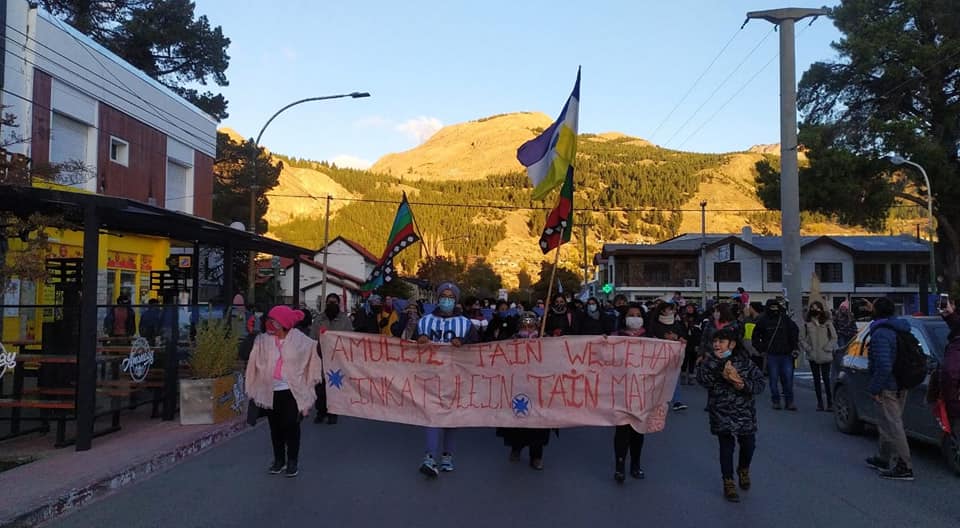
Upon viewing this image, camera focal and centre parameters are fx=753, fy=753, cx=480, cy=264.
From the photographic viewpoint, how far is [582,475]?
7.21 meters

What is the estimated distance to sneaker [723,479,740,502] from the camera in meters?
6.26

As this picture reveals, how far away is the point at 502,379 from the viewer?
301 inches

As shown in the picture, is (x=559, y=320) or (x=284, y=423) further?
(x=559, y=320)

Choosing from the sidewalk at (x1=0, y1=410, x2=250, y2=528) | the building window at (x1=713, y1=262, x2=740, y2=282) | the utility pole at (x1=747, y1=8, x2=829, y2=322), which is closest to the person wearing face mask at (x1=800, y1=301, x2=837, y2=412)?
the sidewalk at (x1=0, y1=410, x2=250, y2=528)

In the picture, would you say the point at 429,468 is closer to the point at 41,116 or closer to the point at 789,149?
the point at 41,116

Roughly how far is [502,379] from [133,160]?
60.2ft

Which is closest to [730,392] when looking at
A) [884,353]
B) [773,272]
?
[884,353]

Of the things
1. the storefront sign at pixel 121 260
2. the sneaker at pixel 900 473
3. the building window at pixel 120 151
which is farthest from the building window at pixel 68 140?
the sneaker at pixel 900 473

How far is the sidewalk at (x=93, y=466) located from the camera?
595cm

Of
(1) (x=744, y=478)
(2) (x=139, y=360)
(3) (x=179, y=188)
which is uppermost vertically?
(3) (x=179, y=188)

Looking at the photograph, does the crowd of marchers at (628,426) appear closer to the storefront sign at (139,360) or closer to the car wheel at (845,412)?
the car wheel at (845,412)

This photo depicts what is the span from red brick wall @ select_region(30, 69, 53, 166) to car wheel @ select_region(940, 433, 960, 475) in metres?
17.8

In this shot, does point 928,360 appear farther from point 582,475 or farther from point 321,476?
point 321,476

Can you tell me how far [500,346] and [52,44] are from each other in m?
15.9
